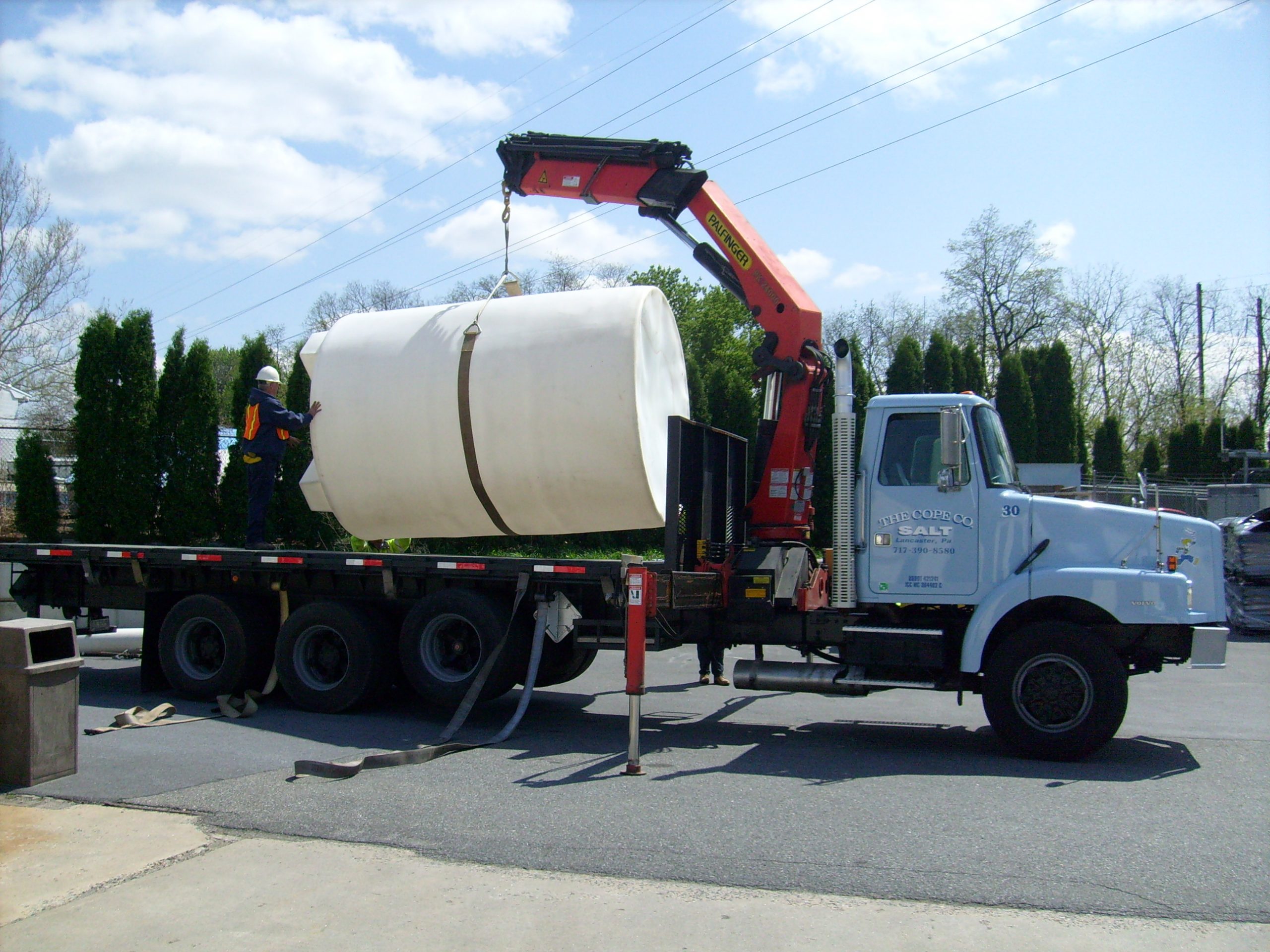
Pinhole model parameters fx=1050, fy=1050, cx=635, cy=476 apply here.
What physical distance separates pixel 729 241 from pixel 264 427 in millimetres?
4745

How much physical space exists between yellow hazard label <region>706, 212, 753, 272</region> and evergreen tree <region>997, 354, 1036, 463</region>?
2030cm

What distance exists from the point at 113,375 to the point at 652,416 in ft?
42.3

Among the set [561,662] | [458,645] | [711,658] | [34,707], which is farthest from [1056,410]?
[34,707]

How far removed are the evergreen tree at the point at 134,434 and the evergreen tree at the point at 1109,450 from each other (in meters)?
27.0

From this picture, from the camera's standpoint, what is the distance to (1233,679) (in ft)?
40.3

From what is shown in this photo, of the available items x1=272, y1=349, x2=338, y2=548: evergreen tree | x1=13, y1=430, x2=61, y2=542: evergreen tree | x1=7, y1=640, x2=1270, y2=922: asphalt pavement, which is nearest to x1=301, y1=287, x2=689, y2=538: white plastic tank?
x1=7, y1=640, x2=1270, y2=922: asphalt pavement

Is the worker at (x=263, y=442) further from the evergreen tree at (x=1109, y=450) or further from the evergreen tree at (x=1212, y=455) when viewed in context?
the evergreen tree at (x=1212, y=455)

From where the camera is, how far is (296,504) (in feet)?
60.8

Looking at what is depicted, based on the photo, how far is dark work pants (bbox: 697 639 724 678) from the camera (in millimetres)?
10000

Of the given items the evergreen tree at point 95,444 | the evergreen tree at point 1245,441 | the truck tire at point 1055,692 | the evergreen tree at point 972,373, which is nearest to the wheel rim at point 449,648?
the truck tire at point 1055,692

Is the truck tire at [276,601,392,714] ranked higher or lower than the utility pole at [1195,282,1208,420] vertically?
lower

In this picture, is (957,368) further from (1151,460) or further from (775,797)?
(775,797)

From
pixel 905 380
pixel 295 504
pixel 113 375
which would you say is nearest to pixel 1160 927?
pixel 295 504

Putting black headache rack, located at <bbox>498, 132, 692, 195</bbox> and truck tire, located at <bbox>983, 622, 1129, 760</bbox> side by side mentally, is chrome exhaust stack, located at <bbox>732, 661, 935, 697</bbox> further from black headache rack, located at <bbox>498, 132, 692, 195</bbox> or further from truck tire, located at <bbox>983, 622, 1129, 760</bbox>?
black headache rack, located at <bbox>498, 132, 692, 195</bbox>
